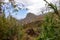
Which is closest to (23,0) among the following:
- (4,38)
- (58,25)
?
(4,38)

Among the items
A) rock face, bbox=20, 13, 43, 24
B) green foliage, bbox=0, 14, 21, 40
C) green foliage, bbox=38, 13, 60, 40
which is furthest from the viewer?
rock face, bbox=20, 13, 43, 24

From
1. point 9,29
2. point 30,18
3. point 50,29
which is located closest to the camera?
point 50,29

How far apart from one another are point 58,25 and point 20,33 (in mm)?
1003

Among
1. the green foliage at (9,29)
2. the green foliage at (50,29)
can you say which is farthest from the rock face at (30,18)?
the green foliage at (50,29)

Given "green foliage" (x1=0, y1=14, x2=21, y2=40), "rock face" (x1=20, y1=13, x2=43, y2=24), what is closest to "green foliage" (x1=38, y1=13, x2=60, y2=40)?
"green foliage" (x1=0, y1=14, x2=21, y2=40)

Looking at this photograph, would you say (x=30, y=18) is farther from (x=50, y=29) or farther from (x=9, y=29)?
(x=50, y=29)

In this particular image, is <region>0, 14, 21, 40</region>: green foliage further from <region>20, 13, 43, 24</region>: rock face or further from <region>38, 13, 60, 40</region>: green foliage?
<region>38, 13, 60, 40</region>: green foliage

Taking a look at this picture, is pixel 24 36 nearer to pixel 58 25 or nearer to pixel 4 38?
pixel 4 38

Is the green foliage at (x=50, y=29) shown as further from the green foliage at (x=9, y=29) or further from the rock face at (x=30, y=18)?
the rock face at (x=30, y=18)

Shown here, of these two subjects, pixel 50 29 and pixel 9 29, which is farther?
pixel 9 29

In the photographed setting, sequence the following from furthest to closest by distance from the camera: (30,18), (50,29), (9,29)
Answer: (30,18)
(9,29)
(50,29)

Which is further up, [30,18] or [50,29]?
[50,29]

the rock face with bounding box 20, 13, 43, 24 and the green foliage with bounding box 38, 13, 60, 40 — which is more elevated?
the green foliage with bounding box 38, 13, 60, 40

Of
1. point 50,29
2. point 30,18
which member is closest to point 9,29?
point 30,18
